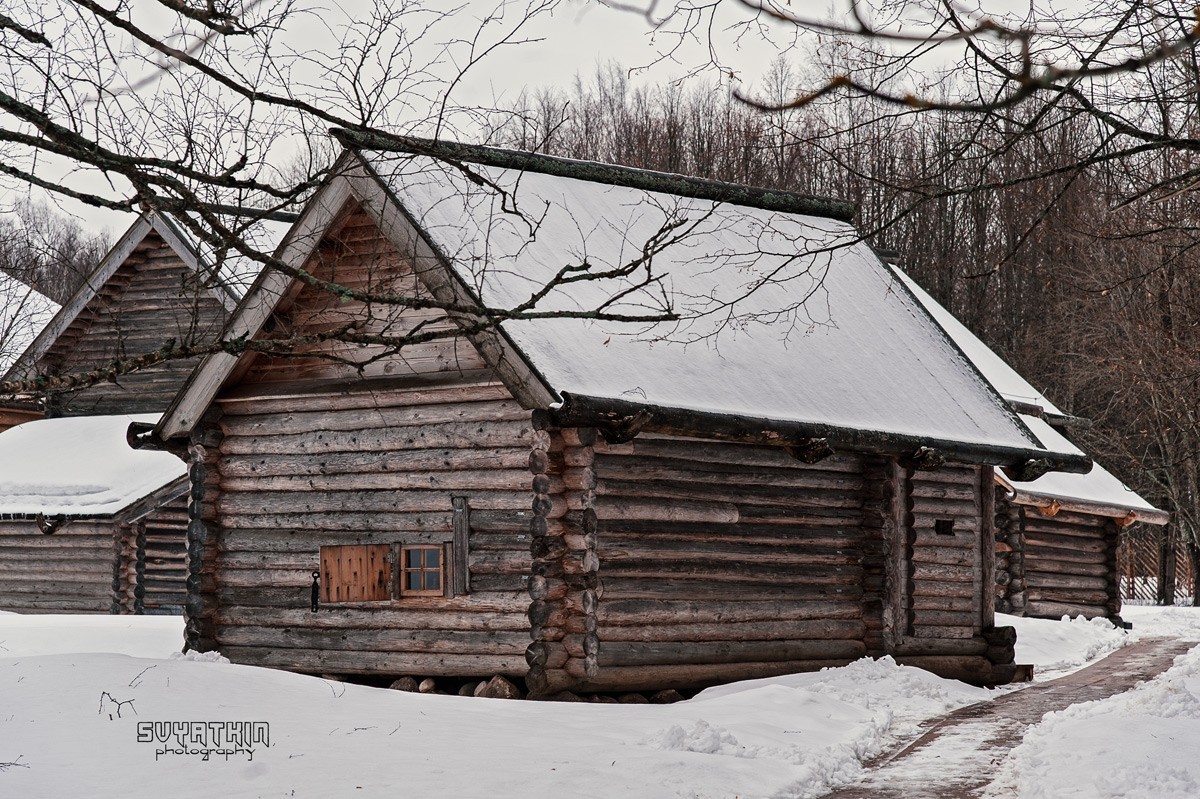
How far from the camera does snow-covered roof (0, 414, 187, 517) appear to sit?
2291 centimetres

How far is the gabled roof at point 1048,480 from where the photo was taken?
24.5 metres

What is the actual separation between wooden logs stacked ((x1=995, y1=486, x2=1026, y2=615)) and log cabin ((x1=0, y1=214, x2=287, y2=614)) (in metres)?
14.7

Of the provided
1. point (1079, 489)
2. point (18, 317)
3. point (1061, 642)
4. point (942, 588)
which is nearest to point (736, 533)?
point (942, 588)

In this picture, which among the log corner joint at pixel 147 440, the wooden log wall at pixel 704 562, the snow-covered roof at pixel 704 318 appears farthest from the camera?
the log corner joint at pixel 147 440

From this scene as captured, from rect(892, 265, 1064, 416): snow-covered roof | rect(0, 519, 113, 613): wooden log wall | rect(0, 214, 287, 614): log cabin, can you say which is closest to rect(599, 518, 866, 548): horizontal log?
rect(0, 214, 287, 614): log cabin

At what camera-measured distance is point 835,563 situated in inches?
597

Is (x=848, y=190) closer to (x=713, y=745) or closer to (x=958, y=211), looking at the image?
(x=958, y=211)

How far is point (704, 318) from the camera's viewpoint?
15.2 metres

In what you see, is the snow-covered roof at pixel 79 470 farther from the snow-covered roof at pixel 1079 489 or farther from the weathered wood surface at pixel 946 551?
the snow-covered roof at pixel 1079 489

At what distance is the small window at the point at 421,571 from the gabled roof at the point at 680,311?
7.54 ft

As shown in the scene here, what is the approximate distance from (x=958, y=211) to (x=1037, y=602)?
70.4 feet

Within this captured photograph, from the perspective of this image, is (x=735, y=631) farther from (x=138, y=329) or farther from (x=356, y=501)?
(x=138, y=329)

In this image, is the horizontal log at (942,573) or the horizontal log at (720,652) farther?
the horizontal log at (942,573)

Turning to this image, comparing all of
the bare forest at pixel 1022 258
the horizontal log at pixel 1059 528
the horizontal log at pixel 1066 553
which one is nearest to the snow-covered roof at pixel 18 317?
the bare forest at pixel 1022 258
